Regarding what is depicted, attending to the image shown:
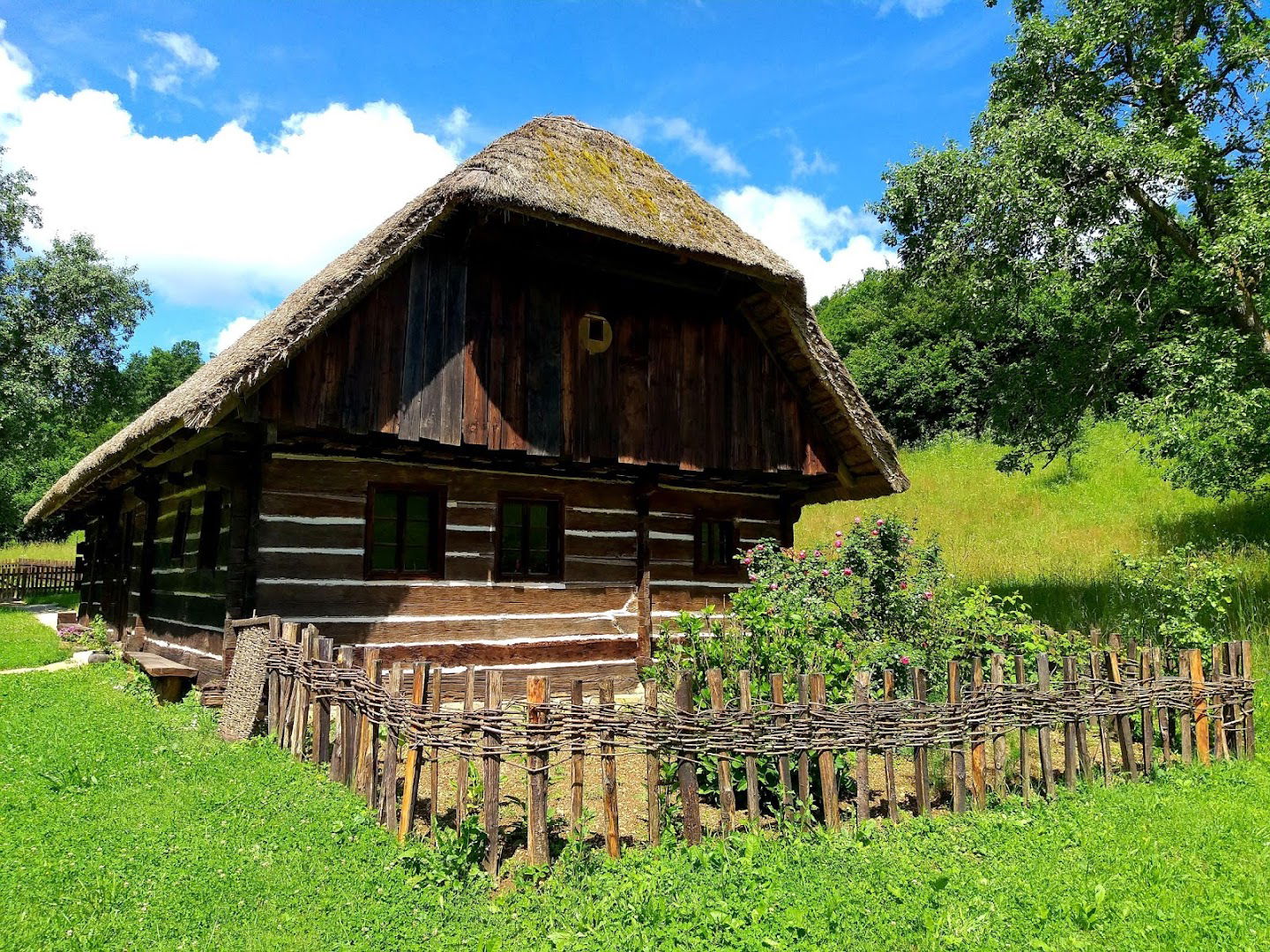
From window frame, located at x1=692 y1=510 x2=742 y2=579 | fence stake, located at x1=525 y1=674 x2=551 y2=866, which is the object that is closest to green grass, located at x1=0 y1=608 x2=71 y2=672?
window frame, located at x1=692 y1=510 x2=742 y2=579

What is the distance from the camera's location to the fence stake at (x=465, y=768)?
3.92m

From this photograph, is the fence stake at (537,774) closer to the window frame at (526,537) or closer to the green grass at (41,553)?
the window frame at (526,537)

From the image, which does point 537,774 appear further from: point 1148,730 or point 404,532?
point 404,532

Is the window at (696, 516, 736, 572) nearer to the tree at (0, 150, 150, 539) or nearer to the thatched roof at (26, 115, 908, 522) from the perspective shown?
the thatched roof at (26, 115, 908, 522)

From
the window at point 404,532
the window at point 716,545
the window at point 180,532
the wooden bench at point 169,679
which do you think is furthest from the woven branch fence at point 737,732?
the window at point 716,545

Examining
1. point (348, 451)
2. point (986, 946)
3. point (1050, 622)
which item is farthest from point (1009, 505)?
point (986, 946)

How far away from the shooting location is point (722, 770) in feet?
14.0

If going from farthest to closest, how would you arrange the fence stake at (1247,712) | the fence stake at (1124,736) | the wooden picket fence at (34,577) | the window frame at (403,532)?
1. the wooden picket fence at (34,577)
2. the window frame at (403,532)
3. the fence stake at (1247,712)
4. the fence stake at (1124,736)

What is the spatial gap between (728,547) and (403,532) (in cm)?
477

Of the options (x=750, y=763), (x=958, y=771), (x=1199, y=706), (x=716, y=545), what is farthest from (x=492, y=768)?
(x=716, y=545)

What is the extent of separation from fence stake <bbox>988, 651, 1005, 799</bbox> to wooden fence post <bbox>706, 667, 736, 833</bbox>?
1790mm

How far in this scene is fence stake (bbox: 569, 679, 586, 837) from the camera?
4004mm

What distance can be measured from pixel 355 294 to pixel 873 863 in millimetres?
6066

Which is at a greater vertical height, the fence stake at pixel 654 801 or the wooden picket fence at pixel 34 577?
the wooden picket fence at pixel 34 577
